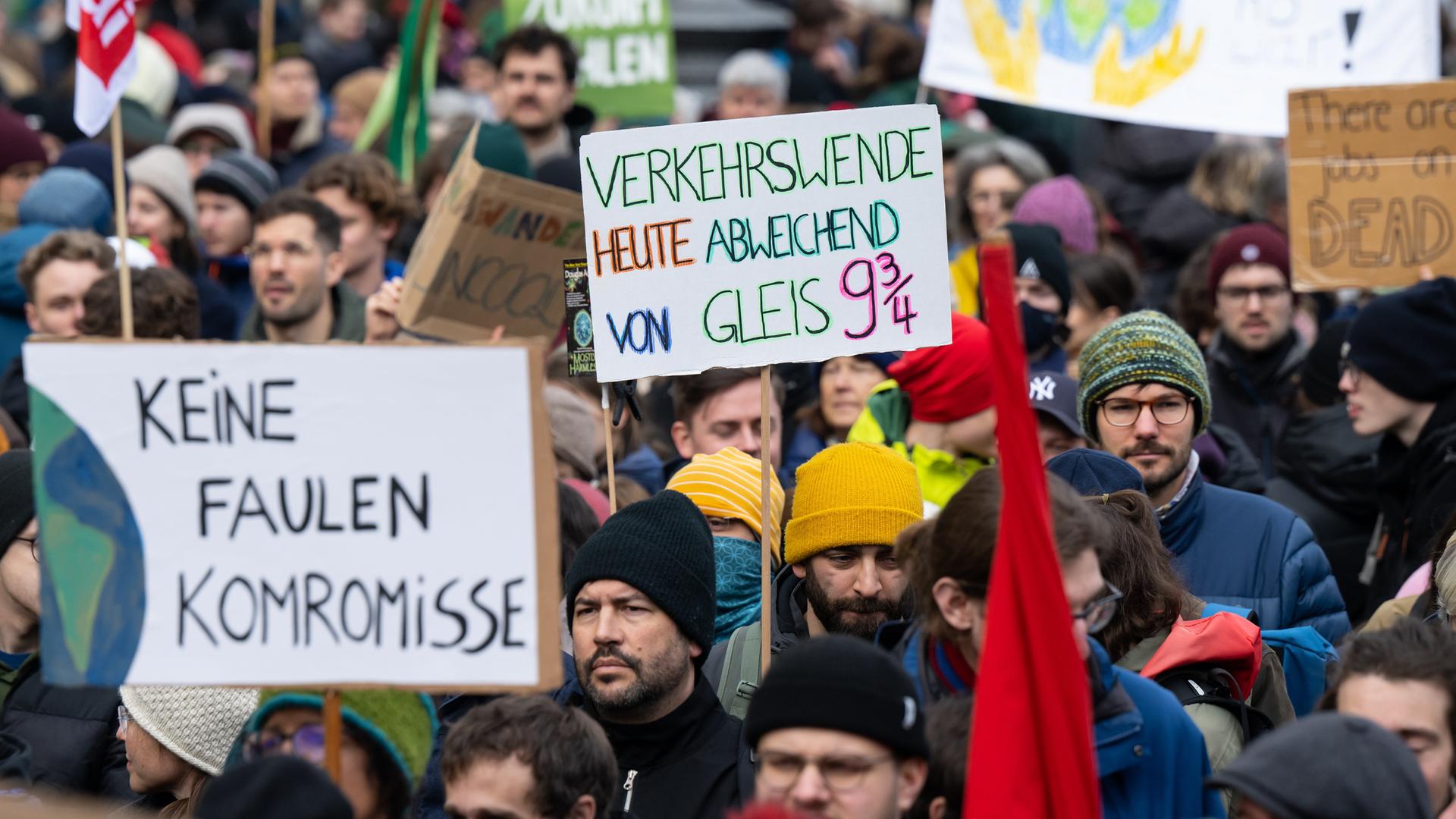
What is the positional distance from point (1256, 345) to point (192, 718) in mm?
4790

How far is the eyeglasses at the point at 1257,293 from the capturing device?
792 cm

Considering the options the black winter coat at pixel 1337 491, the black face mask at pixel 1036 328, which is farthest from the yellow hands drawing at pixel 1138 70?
the black winter coat at pixel 1337 491

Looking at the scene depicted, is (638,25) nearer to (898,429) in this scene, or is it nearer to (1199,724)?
(898,429)

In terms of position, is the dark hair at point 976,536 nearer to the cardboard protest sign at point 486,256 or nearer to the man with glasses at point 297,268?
the cardboard protest sign at point 486,256

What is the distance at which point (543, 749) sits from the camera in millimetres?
3951

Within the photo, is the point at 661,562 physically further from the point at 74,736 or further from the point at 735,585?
the point at 74,736

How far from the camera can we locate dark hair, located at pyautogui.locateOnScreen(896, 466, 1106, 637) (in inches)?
151

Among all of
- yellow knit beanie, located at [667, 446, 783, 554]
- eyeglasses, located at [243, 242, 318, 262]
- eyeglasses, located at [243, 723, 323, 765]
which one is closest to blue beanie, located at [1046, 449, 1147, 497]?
yellow knit beanie, located at [667, 446, 783, 554]

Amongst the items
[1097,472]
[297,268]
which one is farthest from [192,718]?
[297,268]

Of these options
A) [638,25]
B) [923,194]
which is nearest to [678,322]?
[923,194]

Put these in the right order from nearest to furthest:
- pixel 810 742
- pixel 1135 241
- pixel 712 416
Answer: pixel 810 742
pixel 712 416
pixel 1135 241

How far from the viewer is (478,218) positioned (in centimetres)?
703

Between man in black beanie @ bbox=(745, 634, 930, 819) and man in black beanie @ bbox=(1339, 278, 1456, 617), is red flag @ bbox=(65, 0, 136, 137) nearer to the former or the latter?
man in black beanie @ bbox=(745, 634, 930, 819)

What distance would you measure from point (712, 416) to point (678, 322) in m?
1.68
